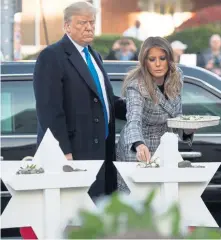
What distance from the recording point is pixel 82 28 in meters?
4.98

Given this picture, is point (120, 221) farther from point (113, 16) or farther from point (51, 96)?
point (113, 16)

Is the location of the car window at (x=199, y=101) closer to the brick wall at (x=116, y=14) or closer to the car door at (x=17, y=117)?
the car door at (x=17, y=117)

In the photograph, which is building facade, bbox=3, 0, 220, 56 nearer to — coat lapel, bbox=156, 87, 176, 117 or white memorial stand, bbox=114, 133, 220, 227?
coat lapel, bbox=156, 87, 176, 117

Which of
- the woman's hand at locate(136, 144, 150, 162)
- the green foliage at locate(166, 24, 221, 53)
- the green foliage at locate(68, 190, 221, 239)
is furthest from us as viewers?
the green foliage at locate(166, 24, 221, 53)

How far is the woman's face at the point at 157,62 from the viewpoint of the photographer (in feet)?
16.2

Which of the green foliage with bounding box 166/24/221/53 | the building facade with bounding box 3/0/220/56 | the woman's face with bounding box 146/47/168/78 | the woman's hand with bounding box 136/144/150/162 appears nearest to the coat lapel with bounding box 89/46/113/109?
the woman's face with bounding box 146/47/168/78

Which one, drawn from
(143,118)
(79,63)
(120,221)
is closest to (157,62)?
(143,118)

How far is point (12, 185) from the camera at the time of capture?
4156 mm

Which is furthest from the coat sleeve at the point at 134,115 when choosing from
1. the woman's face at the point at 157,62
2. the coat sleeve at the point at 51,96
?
the coat sleeve at the point at 51,96

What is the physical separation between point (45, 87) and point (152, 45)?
626 mm

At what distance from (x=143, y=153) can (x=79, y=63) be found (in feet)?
2.25

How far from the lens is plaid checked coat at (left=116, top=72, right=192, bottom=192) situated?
4.82 m

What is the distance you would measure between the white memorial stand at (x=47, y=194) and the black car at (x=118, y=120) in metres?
2.00

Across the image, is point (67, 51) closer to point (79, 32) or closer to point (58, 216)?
point (79, 32)
